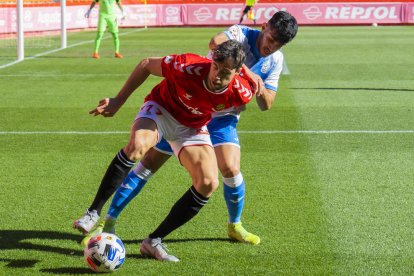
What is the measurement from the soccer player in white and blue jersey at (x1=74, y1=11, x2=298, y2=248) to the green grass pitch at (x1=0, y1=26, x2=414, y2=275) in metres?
0.24

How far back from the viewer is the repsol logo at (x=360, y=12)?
44062mm

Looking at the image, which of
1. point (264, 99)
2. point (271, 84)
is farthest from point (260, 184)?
point (264, 99)

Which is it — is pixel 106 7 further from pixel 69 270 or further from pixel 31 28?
pixel 69 270

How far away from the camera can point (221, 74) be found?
555cm

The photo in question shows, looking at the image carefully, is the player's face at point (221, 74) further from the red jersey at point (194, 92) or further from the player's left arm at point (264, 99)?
the player's left arm at point (264, 99)

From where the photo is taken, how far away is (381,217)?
7109 millimetres

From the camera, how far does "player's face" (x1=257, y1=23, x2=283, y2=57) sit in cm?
628

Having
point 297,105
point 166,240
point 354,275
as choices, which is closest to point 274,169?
point 166,240

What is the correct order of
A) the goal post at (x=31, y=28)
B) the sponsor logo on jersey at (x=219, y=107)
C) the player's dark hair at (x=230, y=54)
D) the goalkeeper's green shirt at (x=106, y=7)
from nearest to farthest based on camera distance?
1. the player's dark hair at (x=230, y=54)
2. the sponsor logo on jersey at (x=219, y=107)
3. the goalkeeper's green shirt at (x=106, y=7)
4. the goal post at (x=31, y=28)

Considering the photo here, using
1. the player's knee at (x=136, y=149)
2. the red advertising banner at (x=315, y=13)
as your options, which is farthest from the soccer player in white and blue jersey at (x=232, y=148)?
the red advertising banner at (x=315, y=13)

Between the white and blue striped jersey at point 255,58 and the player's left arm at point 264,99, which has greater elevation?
the white and blue striped jersey at point 255,58

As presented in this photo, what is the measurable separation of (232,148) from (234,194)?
361mm

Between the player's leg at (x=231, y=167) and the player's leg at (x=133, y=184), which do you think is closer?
the player's leg at (x=133, y=184)

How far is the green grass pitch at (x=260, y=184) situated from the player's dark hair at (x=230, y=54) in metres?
1.42
